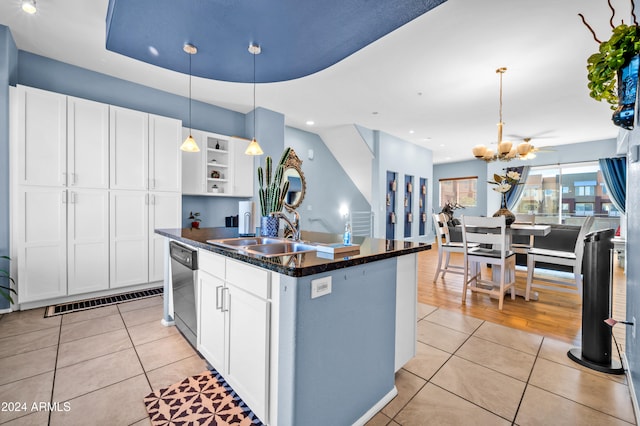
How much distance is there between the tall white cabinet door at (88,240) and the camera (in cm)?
310

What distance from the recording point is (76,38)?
2854 mm

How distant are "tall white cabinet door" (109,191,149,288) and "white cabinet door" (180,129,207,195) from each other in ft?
2.16

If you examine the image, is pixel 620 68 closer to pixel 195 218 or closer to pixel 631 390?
pixel 631 390

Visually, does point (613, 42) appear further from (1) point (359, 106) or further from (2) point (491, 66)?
(1) point (359, 106)

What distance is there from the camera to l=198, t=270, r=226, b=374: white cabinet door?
1.62m

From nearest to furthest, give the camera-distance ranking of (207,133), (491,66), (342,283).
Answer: (342,283)
(491,66)
(207,133)

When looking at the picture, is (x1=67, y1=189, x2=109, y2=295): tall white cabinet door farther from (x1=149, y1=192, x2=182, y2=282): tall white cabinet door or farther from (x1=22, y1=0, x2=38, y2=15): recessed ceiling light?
(x1=22, y1=0, x2=38, y2=15): recessed ceiling light

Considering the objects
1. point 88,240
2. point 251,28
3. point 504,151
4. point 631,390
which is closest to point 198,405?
point 631,390

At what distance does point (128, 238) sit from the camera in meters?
3.44

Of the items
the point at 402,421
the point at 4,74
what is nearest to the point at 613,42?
the point at 402,421

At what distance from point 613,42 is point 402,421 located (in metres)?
2.01

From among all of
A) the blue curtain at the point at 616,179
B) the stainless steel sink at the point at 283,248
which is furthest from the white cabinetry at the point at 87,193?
the blue curtain at the point at 616,179

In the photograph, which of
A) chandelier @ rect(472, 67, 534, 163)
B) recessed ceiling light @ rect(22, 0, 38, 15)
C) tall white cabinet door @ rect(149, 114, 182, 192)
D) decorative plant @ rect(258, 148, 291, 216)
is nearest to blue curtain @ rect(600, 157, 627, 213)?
chandelier @ rect(472, 67, 534, 163)

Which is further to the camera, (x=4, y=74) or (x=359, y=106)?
(x=359, y=106)
